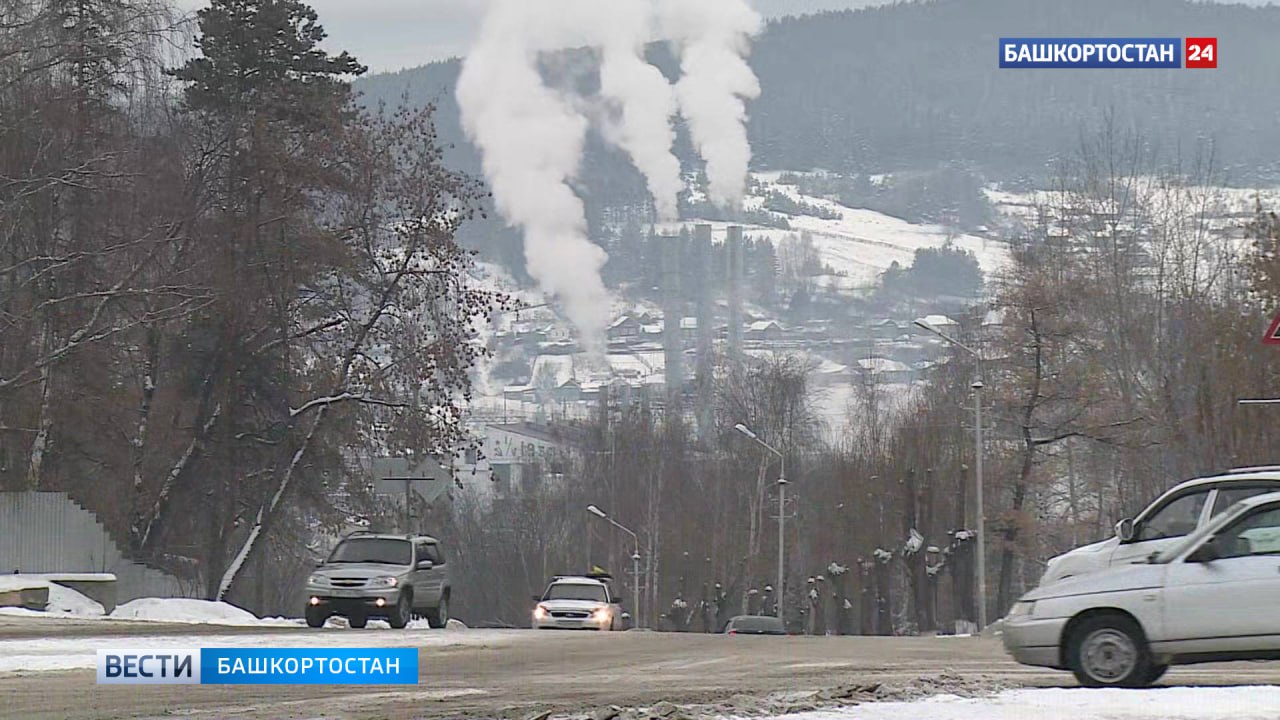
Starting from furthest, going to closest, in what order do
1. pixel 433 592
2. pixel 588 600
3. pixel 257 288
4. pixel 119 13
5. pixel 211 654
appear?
pixel 257 288, pixel 119 13, pixel 588 600, pixel 433 592, pixel 211 654

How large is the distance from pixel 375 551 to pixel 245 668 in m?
17.1

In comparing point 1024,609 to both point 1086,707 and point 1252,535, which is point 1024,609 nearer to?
point 1252,535

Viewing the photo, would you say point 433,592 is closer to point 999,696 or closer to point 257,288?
point 257,288

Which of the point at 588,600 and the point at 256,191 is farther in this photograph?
the point at 256,191

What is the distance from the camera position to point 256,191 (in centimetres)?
5041

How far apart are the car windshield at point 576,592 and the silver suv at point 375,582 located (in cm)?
455

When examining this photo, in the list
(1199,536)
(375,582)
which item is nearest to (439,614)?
(375,582)

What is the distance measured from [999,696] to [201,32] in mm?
43057

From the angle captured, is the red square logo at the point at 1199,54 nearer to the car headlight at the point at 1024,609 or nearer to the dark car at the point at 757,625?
the dark car at the point at 757,625

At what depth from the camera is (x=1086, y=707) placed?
42.7 feet

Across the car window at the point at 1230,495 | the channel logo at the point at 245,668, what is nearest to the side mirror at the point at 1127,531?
the car window at the point at 1230,495

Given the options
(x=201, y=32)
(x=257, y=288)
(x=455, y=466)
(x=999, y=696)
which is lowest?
(x=999, y=696)

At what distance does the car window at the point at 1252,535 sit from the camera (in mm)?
15125

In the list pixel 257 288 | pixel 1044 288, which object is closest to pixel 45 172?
pixel 257 288
